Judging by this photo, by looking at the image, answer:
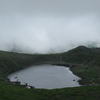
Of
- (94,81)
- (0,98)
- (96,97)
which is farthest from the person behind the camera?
(94,81)

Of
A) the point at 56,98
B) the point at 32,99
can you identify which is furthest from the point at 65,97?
the point at 32,99

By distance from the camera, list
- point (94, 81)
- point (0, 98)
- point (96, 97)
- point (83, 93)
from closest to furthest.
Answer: point (0, 98), point (96, 97), point (83, 93), point (94, 81)

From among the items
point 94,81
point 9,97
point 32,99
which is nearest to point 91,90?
point 32,99

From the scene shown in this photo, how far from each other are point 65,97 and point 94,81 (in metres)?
79.8

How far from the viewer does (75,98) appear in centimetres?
8294

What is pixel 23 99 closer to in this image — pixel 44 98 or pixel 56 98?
pixel 44 98

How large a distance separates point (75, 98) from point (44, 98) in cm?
1730

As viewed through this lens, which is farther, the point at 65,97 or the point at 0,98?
the point at 65,97

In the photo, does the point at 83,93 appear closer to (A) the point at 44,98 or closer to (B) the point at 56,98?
(B) the point at 56,98

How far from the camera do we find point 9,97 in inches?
3157

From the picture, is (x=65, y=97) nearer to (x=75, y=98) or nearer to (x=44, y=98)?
(x=75, y=98)

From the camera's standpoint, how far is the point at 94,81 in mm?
155250

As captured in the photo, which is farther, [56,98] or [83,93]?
[83,93]

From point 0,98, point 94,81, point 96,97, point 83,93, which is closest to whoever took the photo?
point 0,98
